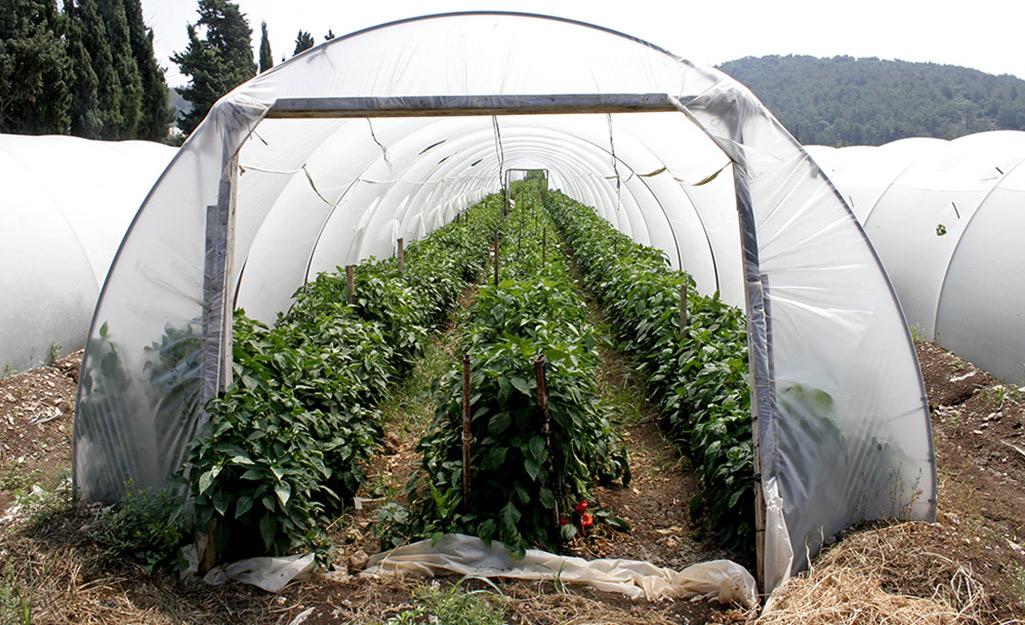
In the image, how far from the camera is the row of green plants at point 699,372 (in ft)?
12.6

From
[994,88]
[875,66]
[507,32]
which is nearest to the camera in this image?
[507,32]

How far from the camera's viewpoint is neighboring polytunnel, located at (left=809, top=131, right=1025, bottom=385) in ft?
20.3

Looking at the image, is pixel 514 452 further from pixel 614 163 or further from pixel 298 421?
pixel 614 163

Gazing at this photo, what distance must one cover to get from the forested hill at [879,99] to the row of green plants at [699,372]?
63242mm

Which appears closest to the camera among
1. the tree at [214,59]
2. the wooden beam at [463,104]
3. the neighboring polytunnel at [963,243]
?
the wooden beam at [463,104]

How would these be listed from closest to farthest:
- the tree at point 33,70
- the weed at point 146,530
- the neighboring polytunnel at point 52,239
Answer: the weed at point 146,530, the neighboring polytunnel at point 52,239, the tree at point 33,70

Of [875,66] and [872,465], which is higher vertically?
[875,66]

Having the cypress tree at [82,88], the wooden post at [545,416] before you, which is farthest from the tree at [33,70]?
the wooden post at [545,416]

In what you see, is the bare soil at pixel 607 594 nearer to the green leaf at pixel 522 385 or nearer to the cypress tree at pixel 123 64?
the green leaf at pixel 522 385

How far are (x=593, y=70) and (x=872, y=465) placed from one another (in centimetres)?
262

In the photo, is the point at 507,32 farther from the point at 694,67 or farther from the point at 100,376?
the point at 100,376

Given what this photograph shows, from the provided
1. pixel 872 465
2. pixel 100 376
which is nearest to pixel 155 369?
pixel 100 376

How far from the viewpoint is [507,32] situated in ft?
13.6

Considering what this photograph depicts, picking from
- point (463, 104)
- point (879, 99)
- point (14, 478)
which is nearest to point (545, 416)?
point (463, 104)
